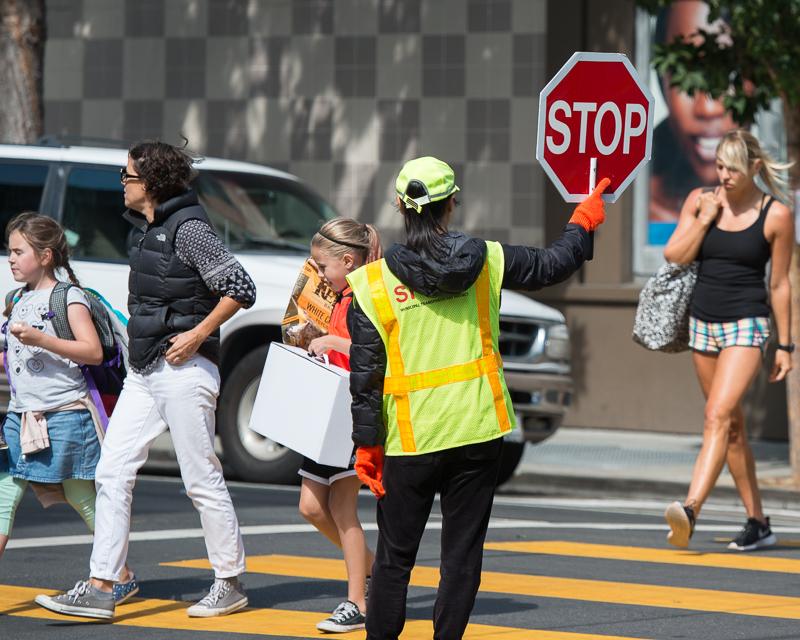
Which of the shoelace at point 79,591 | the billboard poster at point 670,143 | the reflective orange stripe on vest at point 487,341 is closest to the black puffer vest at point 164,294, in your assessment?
the shoelace at point 79,591

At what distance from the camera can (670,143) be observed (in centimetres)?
1569

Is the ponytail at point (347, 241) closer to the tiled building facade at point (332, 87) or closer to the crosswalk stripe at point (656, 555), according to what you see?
the crosswalk stripe at point (656, 555)

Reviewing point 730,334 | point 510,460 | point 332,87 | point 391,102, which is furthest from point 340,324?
point 332,87

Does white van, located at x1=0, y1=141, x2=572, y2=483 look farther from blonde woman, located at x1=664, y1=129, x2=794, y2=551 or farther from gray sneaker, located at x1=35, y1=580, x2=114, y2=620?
gray sneaker, located at x1=35, y1=580, x2=114, y2=620

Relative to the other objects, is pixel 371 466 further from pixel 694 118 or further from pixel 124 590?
pixel 694 118

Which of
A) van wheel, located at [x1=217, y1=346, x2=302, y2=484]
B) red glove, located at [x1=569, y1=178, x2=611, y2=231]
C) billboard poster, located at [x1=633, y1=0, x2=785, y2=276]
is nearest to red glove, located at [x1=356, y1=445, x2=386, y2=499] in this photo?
red glove, located at [x1=569, y1=178, x2=611, y2=231]

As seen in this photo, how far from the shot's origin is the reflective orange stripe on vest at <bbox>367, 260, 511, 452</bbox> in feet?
17.6

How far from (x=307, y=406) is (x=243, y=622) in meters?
0.89

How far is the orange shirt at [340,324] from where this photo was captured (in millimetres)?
6406

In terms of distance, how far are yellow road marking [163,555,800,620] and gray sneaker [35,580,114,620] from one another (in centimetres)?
127

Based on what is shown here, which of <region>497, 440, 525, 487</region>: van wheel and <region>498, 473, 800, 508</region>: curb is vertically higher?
<region>497, 440, 525, 487</region>: van wheel

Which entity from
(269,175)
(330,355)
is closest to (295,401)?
(330,355)

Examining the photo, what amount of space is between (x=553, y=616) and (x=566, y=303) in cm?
931

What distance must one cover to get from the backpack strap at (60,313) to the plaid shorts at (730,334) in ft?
10.6
